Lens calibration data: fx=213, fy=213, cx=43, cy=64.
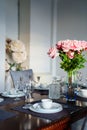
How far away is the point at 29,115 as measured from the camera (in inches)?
56.7

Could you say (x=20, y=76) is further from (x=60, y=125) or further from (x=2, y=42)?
(x=60, y=125)

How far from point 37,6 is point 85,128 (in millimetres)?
3162

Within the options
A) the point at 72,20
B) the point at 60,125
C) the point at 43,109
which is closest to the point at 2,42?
the point at 72,20

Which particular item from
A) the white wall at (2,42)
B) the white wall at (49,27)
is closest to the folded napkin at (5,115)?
the white wall at (2,42)

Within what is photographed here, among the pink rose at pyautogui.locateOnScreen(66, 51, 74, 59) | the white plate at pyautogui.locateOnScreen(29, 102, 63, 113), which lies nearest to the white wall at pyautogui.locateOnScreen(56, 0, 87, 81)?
the pink rose at pyautogui.locateOnScreen(66, 51, 74, 59)

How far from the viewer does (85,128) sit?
124cm

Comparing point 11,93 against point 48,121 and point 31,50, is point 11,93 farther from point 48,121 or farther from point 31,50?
point 31,50

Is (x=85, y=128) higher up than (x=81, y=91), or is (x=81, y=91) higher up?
(x=81, y=91)

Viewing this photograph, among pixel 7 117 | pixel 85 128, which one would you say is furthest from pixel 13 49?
pixel 85 128

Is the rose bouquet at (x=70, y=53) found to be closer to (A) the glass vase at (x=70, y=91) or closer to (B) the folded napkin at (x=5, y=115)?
(A) the glass vase at (x=70, y=91)

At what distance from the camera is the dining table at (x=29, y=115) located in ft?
4.07

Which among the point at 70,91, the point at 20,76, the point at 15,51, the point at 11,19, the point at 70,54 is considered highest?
the point at 11,19

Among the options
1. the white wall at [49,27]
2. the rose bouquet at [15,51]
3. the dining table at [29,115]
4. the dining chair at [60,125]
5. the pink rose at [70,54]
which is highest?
the white wall at [49,27]

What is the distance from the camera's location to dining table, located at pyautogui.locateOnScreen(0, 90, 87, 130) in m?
1.24
